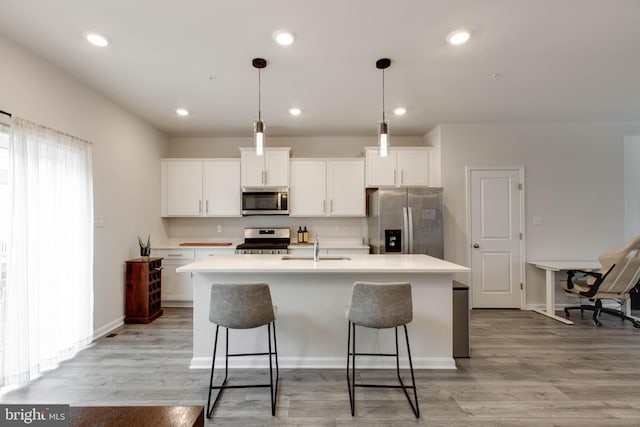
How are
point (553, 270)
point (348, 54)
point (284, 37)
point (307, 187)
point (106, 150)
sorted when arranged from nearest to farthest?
point (284, 37)
point (348, 54)
point (106, 150)
point (553, 270)
point (307, 187)

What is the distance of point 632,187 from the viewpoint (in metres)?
4.93

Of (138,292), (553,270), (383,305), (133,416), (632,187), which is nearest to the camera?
(133,416)

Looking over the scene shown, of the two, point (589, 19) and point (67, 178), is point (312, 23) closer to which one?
point (589, 19)

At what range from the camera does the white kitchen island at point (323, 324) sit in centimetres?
253

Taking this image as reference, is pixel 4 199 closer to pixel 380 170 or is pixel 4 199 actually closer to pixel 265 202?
pixel 265 202

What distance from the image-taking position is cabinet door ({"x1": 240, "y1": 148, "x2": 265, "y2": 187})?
14.9 ft

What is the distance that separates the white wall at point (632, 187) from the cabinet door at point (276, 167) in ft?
18.6

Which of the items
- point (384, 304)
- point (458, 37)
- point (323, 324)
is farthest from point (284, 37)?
point (323, 324)

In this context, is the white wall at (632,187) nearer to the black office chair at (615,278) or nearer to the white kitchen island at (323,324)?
the black office chair at (615,278)

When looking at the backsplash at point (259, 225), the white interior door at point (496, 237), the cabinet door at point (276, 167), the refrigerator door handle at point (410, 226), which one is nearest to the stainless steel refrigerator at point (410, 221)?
the refrigerator door handle at point (410, 226)

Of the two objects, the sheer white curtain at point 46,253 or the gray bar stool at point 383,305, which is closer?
the gray bar stool at point 383,305

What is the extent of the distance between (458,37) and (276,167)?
2.97 meters

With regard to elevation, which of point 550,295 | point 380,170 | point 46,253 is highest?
point 380,170

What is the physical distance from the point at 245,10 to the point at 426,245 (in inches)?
132
